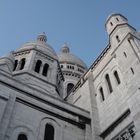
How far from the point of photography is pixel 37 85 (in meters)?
20.8

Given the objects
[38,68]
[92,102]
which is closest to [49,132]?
[92,102]

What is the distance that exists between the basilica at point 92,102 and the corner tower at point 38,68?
0.82 ft

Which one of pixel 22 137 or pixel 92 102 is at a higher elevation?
pixel 92 102

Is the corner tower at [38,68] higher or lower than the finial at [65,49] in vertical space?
lower

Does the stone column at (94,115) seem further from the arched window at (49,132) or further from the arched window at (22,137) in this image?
the arched window at (22,137)

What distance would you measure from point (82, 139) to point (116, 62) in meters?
5.46

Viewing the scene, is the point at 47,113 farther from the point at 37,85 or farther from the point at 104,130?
the point at 37,85

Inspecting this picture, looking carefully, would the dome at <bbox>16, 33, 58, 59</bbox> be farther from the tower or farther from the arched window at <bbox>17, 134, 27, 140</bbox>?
the arched window at <bbox>17, 134, 27, 140</bbox>

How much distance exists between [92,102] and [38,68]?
7701 millimetres

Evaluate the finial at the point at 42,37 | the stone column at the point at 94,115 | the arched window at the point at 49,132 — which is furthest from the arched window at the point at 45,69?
the arched window at the point at 49,132

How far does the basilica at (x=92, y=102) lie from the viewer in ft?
42.4

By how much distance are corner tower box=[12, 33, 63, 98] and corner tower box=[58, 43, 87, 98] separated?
8132mm

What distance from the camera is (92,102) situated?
1723 cm

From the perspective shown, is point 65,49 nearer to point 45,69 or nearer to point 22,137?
point 45,69
